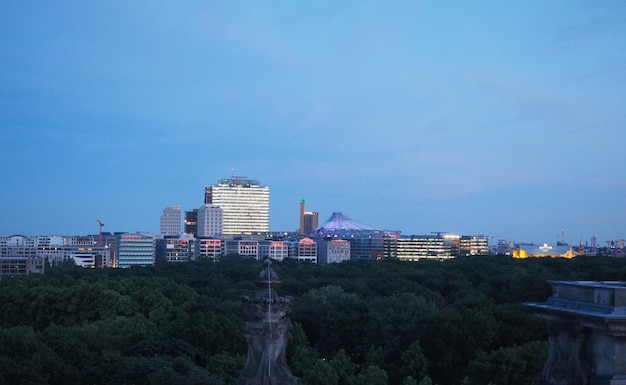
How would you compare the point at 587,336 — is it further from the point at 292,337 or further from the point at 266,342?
the point at 292,337

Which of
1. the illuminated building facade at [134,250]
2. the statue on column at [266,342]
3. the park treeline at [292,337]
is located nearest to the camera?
the statue on column at [266,342]

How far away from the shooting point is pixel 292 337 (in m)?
38.3

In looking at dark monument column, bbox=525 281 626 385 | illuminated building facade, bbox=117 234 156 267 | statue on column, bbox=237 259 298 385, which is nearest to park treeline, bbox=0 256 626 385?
statue on column, bbox=237 259 298 385

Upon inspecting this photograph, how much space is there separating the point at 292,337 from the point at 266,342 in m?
29.7

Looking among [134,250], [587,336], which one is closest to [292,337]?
[587,336]

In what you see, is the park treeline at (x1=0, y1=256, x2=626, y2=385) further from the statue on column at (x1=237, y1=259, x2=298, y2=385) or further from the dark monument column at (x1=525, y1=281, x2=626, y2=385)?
the dark monument column at (x1=525, y1=281, x2=626, y2=385)

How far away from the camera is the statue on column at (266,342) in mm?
9094

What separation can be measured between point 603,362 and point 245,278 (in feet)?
244

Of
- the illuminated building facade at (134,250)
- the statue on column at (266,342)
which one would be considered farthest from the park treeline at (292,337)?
the illuminated building facade at (134,250)

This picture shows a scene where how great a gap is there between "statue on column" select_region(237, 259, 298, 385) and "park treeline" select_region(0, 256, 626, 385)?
36.9 ft

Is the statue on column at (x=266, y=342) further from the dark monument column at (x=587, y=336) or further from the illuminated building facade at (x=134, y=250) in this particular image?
the illuminated building facade at (x=134, y=250)

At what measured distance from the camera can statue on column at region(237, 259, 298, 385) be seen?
9.09m

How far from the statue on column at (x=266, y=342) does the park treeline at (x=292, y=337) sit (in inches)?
443

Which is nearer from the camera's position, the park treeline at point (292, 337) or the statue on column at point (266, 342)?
the statue on column at point (266, 342)
